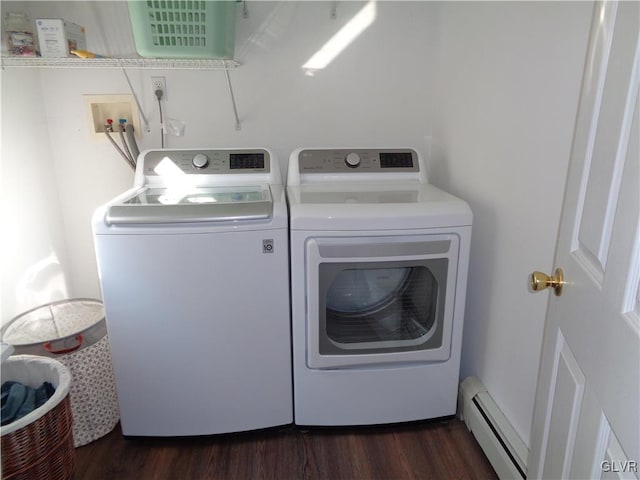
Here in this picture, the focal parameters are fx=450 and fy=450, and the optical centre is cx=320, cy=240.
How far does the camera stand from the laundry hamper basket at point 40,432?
48.1 inches

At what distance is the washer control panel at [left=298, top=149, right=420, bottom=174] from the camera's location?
1946 millimetres

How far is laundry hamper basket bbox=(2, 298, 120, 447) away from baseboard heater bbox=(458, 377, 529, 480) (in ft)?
4.64

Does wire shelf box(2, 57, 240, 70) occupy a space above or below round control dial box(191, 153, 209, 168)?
above

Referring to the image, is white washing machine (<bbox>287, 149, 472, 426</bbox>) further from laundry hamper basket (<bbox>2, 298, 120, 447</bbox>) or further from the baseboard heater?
laundry hamper basket (<bbox>2, 298, 120, 447</bbox>)

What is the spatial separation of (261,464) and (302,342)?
47 cm

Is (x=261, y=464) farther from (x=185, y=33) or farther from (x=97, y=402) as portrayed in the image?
(x=185, y=33)

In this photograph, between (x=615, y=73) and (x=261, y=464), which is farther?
(x=261, y=464)

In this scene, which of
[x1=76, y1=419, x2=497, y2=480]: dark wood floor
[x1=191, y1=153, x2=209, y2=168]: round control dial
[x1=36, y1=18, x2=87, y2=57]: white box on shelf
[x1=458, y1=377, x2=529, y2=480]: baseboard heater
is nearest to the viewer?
[x1=458, y1=377, x2=529, y2=480]: baseboard heater

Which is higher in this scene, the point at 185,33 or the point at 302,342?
the point at 185,33

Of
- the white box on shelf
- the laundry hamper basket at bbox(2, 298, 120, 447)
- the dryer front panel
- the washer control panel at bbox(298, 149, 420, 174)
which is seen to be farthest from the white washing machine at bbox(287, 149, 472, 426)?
the white box on shelf

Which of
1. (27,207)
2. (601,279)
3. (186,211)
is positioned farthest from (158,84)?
(601,279)

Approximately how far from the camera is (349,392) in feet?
5.60

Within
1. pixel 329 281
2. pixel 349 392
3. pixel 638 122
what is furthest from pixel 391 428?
pixel 638 122

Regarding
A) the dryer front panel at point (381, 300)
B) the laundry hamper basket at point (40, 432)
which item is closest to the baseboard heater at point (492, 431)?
the dryer front panel at point (381, 300)
